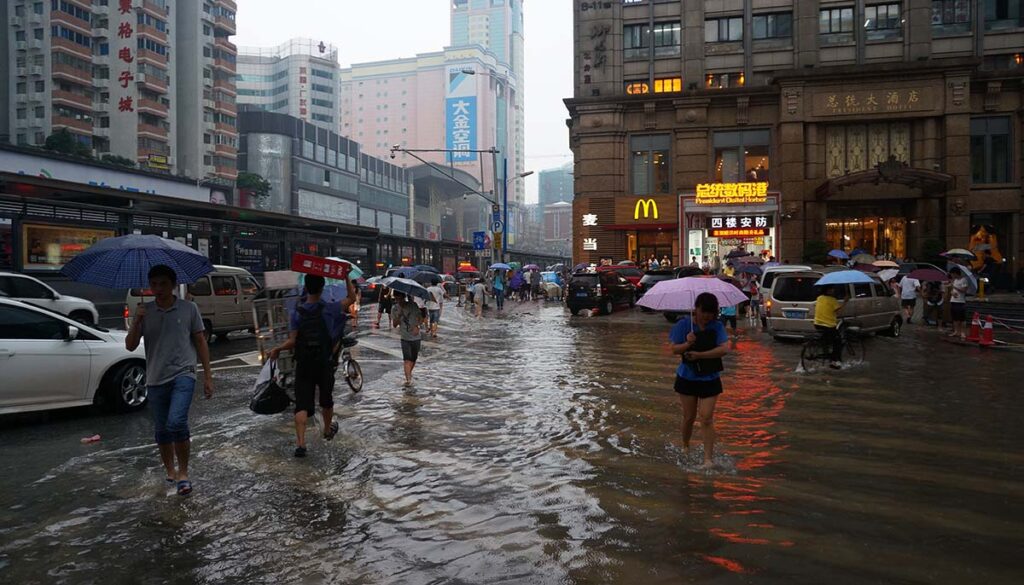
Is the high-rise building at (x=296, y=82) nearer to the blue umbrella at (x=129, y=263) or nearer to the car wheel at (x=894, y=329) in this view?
the car wheel at (x=894, y=329)

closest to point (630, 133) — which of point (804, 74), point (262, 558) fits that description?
point (804, 74)

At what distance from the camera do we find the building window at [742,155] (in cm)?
4047

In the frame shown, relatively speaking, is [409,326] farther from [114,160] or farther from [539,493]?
[114,160]

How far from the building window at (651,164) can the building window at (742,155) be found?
2.89 metres

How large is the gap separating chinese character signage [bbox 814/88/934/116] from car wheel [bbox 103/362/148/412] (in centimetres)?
3760

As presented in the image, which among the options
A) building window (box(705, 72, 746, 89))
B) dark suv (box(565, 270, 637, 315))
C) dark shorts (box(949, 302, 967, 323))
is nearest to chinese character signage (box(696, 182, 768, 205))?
building window (box(705, 72, 746, 89))

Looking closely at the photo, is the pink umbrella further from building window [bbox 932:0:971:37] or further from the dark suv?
building window [bbox 932:0:971:37]

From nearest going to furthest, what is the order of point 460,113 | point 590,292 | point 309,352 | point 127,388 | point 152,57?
point 309,352 → point 127,388 → point 590,292 → point 152,57 → point 460,113

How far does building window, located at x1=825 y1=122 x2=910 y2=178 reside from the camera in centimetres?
3784

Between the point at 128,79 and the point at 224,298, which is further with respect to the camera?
the point at 128,79

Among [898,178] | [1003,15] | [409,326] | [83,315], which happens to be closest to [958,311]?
[409,326]

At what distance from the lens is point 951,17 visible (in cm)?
3822

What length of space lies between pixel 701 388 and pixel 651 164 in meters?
36.6

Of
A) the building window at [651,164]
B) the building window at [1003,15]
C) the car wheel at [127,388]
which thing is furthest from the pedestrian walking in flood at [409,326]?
the building window at [1003,15]
